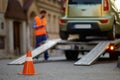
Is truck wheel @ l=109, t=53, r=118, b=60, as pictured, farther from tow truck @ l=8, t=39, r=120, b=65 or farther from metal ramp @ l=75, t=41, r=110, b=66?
metal ramp @ l=75, t=41, r=110, b=66

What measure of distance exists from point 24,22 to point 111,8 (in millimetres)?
20740

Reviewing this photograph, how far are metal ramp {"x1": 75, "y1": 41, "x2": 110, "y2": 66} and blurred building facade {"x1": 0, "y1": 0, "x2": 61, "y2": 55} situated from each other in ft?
59.0

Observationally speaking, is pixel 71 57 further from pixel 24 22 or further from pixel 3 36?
pixel 24 22

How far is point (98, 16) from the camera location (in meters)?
18.1

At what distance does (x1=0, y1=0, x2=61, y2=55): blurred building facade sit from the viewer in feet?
116

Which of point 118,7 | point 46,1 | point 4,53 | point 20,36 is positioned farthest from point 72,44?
point 46,1

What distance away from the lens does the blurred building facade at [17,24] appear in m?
35.4

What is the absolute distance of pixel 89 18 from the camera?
18078 millimetres

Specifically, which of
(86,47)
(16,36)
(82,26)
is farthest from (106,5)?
(16,36)

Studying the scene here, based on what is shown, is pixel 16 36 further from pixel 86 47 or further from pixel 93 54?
pixel 93 54

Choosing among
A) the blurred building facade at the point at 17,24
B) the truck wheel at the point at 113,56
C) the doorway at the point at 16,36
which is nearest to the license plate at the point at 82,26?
the truck wheel at the point at 113,56

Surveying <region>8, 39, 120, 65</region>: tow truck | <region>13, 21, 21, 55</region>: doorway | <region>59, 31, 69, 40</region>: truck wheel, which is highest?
<region>59, 31, 69, 40</region>: truck wheel

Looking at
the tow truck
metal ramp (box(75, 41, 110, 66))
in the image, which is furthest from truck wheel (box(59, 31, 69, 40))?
metal ramp (box(75, 41, 110, 66))

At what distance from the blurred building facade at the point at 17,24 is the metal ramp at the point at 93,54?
59.0 ft
